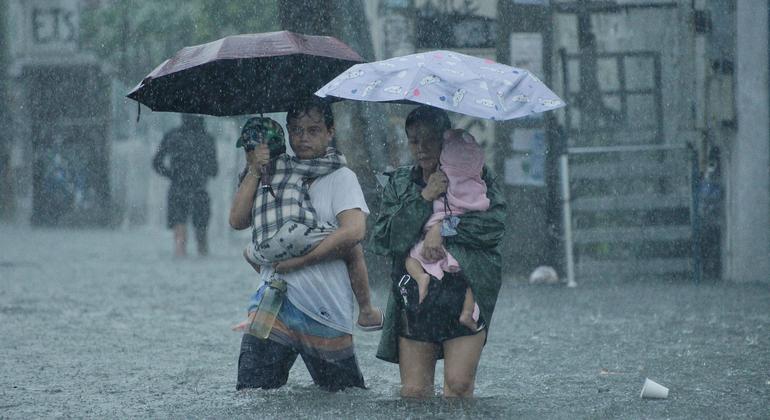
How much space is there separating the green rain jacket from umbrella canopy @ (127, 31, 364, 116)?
2.34 feet

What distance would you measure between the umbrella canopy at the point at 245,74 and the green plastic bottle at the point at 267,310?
34.8 inches

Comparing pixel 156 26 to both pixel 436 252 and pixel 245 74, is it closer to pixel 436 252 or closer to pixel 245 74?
pixel 245 74

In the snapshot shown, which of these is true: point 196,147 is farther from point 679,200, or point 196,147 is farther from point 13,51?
point 13,51

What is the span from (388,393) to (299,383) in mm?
615

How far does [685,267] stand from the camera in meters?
13.0

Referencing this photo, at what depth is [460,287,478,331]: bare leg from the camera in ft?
18.0

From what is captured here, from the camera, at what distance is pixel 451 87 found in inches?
209

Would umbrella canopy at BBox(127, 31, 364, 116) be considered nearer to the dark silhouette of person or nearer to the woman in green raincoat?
the woman in green raincoat

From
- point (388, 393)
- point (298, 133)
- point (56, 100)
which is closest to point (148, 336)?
point (388, 393)

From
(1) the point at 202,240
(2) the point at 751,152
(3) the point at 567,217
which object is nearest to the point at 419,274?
(3) the point at 567,217

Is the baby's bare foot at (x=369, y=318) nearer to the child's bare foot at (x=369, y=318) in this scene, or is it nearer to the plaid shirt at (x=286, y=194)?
the child's bare foot at (x=369, y=318)

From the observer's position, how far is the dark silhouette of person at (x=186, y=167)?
55.5ft

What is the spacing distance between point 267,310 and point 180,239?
37.8 ft

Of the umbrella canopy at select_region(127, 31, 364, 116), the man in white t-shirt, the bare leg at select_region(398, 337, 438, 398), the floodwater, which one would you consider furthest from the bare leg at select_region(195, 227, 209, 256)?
the bare leg at select_region(398, 337, 438, 398)
